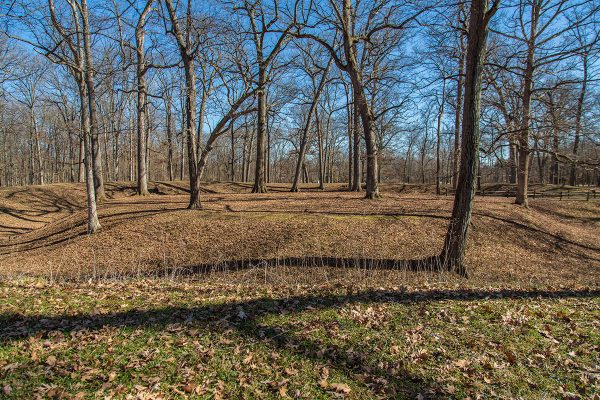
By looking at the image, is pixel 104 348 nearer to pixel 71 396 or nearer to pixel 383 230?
pixel 71 396

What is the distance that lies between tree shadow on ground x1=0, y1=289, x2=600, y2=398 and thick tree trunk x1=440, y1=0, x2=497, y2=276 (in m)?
3.06

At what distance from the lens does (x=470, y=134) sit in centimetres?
849

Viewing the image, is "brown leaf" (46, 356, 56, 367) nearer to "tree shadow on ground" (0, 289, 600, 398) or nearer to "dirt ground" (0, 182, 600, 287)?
"tree shadow on ground" (0, 289, 600, 398)

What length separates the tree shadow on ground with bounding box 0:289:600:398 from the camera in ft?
11.7

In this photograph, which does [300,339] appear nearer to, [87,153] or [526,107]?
[87,153]

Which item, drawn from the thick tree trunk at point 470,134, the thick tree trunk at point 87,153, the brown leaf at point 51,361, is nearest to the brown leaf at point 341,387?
the brown leaf at point 51,361

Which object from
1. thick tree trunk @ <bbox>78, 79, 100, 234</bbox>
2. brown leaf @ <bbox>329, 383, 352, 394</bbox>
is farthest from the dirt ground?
brown leaf @ <bbox>329, 383, 352, 394</bbox>

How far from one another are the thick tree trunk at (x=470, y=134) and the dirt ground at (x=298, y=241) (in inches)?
63.0

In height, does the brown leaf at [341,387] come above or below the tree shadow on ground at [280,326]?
below

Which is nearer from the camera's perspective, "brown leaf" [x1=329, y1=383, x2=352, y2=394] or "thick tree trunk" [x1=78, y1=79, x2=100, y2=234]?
"brown leaf" [x1=329, y1=383, x2=352, y2=394]

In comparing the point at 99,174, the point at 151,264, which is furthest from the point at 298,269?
the point at 99,174

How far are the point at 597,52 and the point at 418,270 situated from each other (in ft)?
26.4

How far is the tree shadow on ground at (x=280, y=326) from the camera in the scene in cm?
356

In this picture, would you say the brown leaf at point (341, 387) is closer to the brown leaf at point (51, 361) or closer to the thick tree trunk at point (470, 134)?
the brown leaf at point (51, 361)
